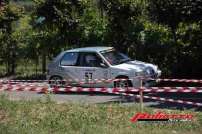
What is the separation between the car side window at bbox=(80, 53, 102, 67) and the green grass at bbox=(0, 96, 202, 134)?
4.34 metres

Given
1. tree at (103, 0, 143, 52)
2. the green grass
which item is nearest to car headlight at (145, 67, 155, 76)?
tree at (103, 0, 143, 52)

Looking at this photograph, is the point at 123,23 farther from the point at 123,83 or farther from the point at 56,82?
the point at 123,83

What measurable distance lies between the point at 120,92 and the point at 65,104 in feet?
8.48

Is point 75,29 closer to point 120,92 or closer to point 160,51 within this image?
point 160,51

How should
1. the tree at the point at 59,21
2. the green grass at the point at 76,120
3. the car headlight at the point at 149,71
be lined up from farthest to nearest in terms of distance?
the tree at the point at 59,21
the car headlight at the point at 149,71
the green grass at the point at 76,120

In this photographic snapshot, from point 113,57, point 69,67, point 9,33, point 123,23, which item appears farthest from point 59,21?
point 113,57

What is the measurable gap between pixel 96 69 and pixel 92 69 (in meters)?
0.14

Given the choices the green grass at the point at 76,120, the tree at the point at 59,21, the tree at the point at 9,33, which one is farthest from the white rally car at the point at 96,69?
the tree at the point at 9,33

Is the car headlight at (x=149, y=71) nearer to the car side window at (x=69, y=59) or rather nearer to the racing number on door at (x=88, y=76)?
the racing number on door at (x=88, y=76)

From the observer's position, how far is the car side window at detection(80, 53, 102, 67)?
20.6 m

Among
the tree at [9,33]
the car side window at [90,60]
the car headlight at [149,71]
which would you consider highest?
the tree at [9,33]

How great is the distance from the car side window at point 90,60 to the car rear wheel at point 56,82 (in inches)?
38.7

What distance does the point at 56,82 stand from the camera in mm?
21156

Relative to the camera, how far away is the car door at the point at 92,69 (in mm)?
20328
